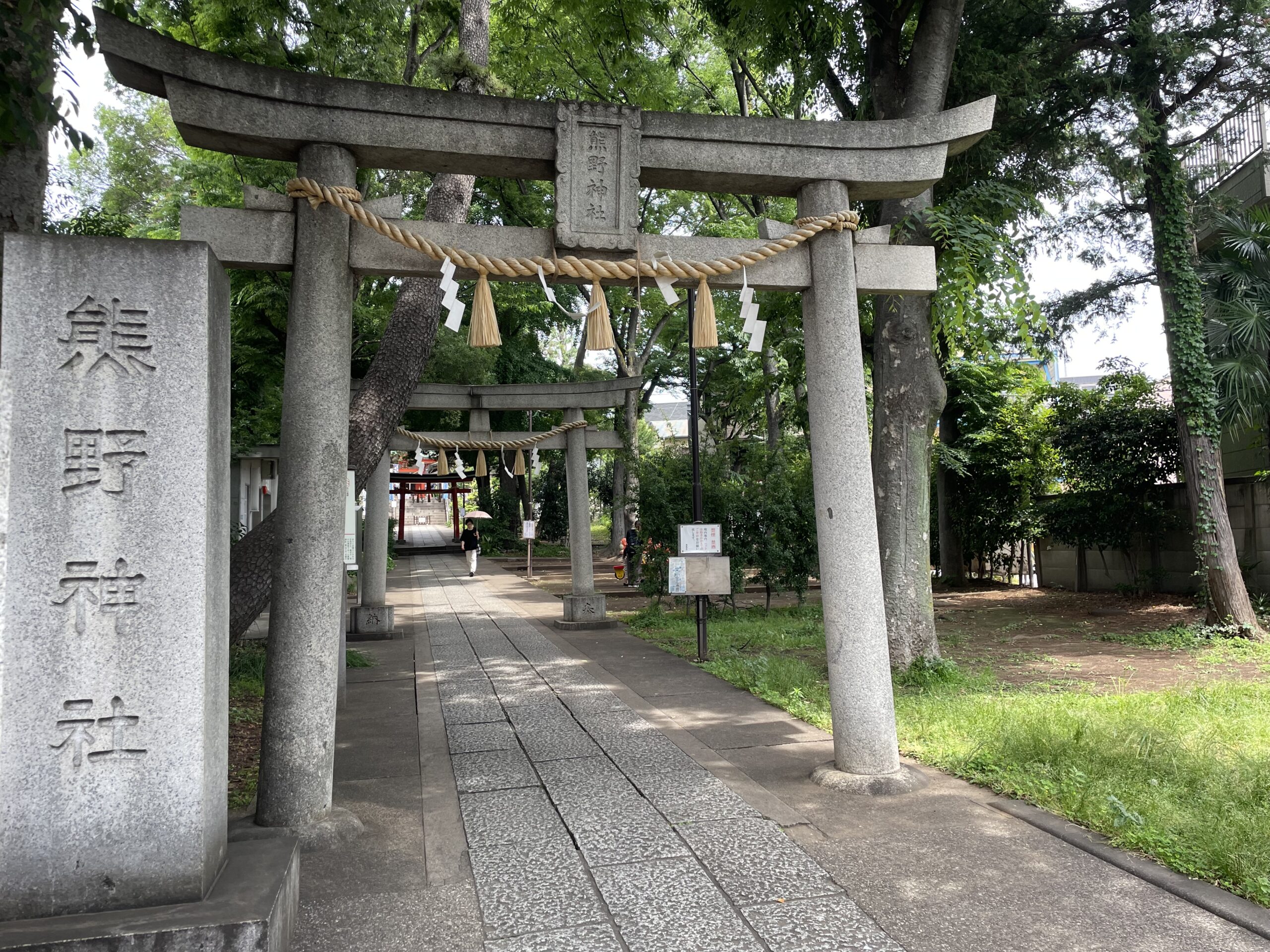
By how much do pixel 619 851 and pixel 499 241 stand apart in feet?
11.1

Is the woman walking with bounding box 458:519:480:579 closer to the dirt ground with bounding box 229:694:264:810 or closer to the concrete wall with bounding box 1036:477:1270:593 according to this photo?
the concrete wall with bounding box 1036:477:1270:593

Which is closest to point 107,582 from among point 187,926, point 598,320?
point 187,926

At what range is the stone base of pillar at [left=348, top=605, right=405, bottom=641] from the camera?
12328 millimetres

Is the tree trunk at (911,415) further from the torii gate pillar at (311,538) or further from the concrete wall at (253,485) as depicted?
the concrete wall at (253,485)

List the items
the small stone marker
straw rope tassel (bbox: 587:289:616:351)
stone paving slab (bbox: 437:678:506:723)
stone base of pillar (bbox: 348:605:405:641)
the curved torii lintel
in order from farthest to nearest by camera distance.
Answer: stone base of pillar (bbox: 348:605:405:641) < stone paving slab (bbox: 437:678:506:723) < straw rope tassel (bbox: 587:289:616:351) < the curved torii lintel < the small stone marker

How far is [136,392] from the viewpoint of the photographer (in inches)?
131

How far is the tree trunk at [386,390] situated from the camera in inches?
245

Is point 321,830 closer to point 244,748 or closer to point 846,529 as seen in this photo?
point 244,748

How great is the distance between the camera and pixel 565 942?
3.30 m

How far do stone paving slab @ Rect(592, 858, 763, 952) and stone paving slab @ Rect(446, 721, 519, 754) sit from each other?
2.42m

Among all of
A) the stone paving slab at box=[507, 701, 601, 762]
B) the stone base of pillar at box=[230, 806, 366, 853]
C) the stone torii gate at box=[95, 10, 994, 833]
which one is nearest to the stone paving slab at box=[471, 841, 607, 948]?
the stone base of pillar at box=[230, 806, 366, 853]

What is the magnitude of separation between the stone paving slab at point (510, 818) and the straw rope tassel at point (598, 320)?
2641 millimetres

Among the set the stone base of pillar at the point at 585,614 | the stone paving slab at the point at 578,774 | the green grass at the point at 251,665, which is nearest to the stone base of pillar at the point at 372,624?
the green grass at the point at 251,665

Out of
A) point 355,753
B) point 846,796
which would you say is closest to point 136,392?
point 355,753
